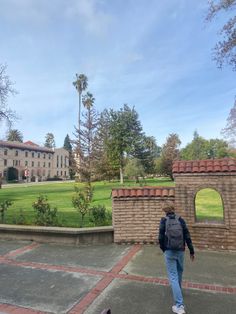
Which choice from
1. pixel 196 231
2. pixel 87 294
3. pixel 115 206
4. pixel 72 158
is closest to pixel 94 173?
pixel 72 158

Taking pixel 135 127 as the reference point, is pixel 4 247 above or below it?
below

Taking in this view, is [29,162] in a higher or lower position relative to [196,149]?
lower

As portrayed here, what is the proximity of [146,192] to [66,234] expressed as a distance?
270 centimetres

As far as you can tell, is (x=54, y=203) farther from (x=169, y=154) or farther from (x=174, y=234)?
(x=169, y=154)

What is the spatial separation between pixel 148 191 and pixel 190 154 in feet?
237

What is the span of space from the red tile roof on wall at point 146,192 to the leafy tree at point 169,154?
36.9 meters

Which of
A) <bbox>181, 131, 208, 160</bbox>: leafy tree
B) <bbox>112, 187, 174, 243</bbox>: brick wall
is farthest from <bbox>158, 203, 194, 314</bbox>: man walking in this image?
<bbox>181, 131, 208, 160</bbox>: leafy tree

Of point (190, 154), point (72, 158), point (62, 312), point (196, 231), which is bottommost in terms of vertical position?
point (62, 312)

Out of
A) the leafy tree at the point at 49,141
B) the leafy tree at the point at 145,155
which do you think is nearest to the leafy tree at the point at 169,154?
the leafy tree at the point at 145,155

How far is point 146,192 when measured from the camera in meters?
8.09

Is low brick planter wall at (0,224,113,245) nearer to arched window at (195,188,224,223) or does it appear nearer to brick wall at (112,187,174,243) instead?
brick wall at (112,187,174,243)

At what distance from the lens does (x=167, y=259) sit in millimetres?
4332

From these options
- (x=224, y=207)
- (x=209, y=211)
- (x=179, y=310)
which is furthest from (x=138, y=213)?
(x=209, y=211)

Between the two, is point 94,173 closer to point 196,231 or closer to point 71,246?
point 71,246
